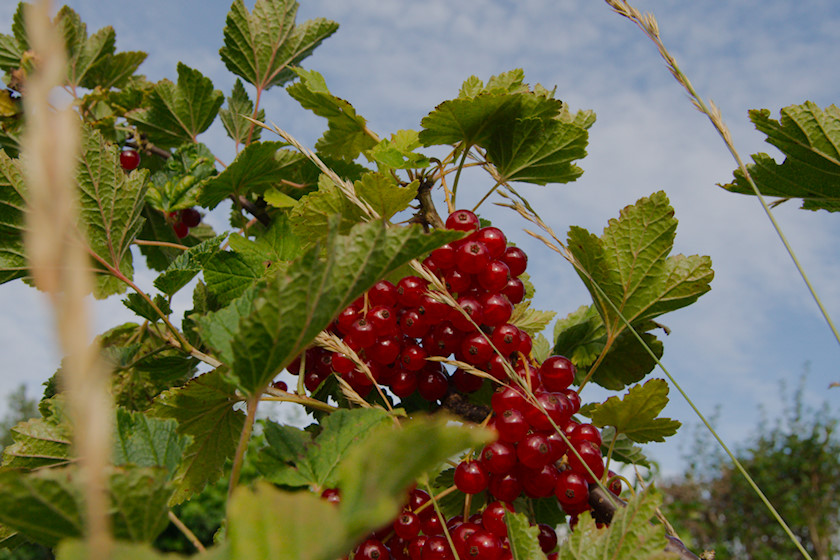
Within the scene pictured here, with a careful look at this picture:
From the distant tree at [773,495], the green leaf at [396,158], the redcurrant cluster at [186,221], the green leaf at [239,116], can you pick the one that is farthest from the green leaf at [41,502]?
the distant tree at [773,495]

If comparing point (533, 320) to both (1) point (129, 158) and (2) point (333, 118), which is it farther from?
(1) point (129, 158)

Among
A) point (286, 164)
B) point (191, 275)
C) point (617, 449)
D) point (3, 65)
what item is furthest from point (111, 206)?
point (3, 65)

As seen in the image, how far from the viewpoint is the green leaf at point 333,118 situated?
1060mm

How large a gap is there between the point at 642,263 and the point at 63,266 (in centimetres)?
83

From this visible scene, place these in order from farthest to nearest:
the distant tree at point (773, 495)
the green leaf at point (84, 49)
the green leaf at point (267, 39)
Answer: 1. the distant tree at point (773, 495)
2. the green leaf at point (84, 49)
3. the green leaf at point (267, 39)

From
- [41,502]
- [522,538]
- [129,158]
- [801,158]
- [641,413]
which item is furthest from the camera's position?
[129,158]

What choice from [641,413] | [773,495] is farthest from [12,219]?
[773,495]

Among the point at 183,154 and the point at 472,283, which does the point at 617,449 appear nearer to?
the point at 472,283

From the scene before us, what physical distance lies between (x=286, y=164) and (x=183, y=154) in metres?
0.26

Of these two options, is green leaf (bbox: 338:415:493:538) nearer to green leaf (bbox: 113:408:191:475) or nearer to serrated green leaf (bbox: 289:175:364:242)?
green leaf (bbox: 113:408:191:475)

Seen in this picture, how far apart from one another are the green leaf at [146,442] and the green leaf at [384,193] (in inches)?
16.4

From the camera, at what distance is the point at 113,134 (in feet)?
5.38

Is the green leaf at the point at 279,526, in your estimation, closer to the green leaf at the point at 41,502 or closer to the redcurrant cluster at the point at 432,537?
the green leaf at the point at 41,502

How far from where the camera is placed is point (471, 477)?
74 centimetres
